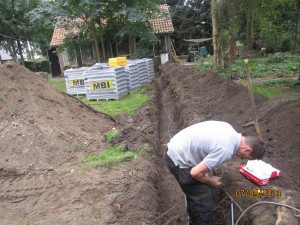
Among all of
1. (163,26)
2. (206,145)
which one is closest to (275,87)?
(206,145)

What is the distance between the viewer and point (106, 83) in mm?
12031

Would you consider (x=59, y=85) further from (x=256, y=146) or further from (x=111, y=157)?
(x=256, y=146)

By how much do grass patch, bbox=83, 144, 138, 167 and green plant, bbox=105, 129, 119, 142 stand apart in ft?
2.16

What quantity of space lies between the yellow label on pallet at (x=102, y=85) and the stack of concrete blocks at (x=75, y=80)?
157cm

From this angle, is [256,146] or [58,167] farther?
[58,167]

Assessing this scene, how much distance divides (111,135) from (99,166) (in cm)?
159

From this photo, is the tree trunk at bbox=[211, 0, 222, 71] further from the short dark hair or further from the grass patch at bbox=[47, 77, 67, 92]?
the short dark hair

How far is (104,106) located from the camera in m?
11.0

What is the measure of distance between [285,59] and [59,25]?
1432 cm

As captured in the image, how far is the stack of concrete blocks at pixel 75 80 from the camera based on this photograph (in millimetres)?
13625

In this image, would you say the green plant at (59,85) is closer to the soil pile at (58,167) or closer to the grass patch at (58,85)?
the grass patch at (58,85)

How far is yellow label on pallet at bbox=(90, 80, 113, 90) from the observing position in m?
12.0

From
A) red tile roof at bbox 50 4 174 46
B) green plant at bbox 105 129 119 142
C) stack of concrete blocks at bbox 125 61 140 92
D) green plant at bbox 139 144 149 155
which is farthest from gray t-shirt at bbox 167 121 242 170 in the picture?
red tile roof at bbox 50 4 174 46
